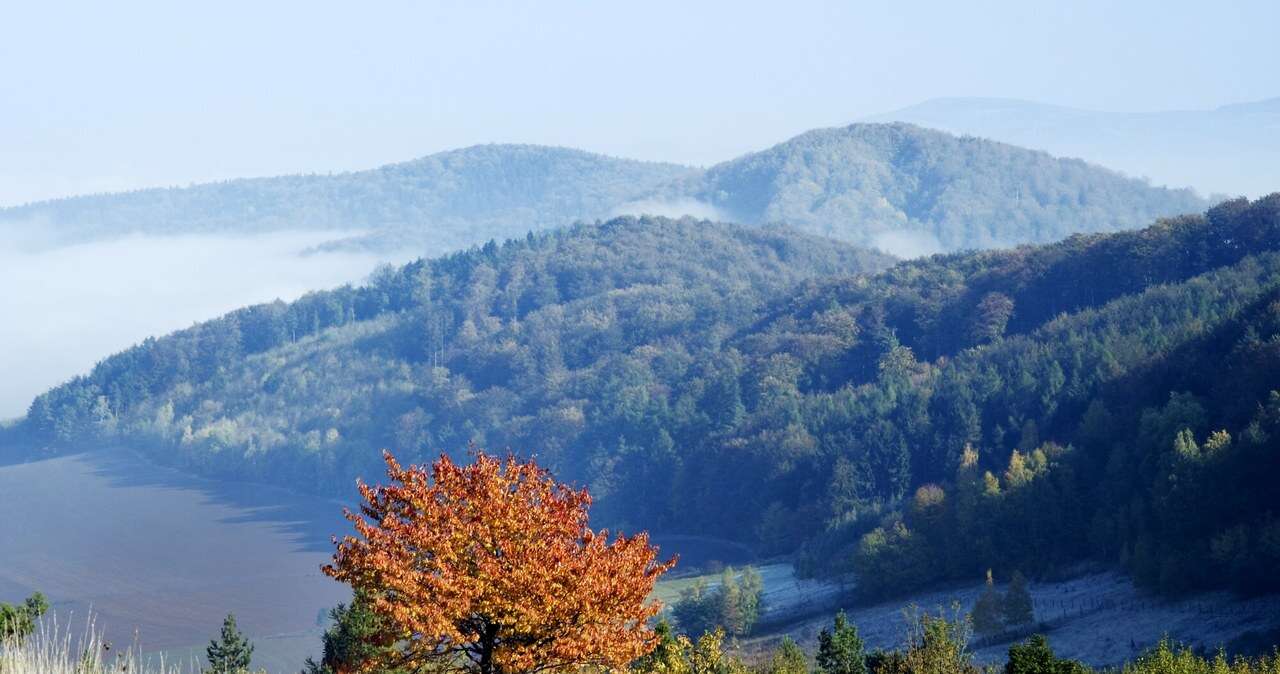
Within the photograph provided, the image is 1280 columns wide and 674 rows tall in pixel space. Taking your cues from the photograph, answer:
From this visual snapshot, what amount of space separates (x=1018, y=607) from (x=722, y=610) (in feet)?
80.7

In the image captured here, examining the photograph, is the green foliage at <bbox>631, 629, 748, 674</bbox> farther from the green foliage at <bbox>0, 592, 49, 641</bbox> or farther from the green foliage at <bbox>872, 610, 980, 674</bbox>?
the green foliage at <bbox>0, 592, 49, 641</bbox>

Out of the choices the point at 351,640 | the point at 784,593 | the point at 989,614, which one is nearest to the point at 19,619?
the point at 351,640

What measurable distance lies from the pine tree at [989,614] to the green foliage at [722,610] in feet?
64.0

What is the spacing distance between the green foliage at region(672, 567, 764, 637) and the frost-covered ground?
7.31 feet

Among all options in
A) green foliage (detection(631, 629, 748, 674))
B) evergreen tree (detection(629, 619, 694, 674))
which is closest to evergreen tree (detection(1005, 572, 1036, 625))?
Result: green foliage (detection(631, 629, 748, 674))

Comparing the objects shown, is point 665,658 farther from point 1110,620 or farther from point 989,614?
point 989,614

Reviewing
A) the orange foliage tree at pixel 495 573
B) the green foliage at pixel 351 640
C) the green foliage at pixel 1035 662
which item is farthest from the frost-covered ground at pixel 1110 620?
the orange foliage tree at pixel 495 573

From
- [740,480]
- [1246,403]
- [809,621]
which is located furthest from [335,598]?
[1246,403]

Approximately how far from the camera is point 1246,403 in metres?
107

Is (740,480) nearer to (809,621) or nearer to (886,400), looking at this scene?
(886,400)

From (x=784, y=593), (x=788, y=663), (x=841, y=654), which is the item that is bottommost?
(x=784, y=593)

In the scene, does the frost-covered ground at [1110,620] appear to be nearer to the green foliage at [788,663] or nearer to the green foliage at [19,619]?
the green foliage at [788,663]

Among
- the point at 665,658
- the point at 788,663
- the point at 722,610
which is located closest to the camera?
the point at 665,658

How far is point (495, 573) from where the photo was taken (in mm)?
29828
